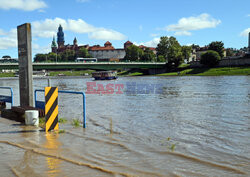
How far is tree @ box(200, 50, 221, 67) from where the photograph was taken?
87188 millimetres

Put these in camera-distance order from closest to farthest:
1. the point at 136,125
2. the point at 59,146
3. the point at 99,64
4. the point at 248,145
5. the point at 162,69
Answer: the point at 59,146, the point at 248,145, the point at 136,125, the point at 99,64, the point at 162,69

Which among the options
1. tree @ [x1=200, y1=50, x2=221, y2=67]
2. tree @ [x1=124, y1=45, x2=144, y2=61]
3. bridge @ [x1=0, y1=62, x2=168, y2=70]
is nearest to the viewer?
bridge @ [x1=0, y1=62, x2=168, y2=70]

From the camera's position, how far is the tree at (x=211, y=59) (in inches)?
3433

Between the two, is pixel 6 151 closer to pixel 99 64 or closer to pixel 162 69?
pixel 99 64

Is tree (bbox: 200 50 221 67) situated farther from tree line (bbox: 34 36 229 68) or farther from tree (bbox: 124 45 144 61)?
→ tree (bbox: 124 45 144 61)

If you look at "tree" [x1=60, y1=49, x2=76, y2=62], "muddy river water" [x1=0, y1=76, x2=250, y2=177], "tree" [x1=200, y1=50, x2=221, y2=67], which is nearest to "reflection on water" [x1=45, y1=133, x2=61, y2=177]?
"muddy river water" [x1=0, y1=76, x2=250, y2=177]

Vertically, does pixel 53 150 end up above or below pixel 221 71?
below

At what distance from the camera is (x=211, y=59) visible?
8788 centimetres

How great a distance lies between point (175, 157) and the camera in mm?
5969

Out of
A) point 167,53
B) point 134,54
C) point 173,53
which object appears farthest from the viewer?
point 134,54

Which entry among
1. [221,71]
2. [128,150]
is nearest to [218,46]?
[221,71]

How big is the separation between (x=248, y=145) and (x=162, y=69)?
9753 centimetres

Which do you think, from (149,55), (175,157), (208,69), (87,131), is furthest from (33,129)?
(149,55)

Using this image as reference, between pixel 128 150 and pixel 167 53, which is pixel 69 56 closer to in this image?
pixel 167 53
